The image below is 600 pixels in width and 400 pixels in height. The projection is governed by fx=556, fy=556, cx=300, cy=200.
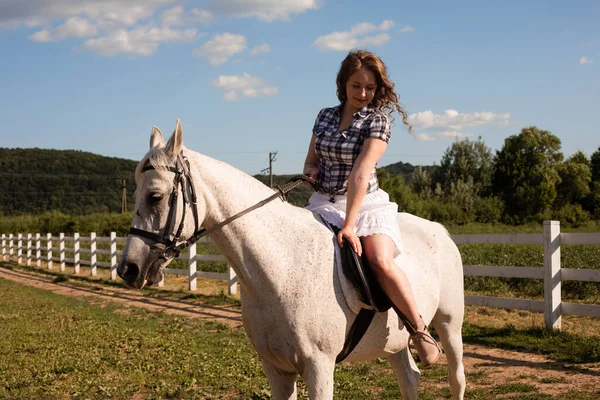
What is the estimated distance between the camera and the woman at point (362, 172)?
299cm

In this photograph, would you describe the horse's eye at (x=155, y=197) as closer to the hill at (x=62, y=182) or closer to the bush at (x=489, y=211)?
the bush at (x=489, y=211)

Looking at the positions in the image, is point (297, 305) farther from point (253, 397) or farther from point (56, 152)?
point (56, 152)

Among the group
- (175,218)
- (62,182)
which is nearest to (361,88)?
(175,218)

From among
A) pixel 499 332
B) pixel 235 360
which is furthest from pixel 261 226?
pixel 499 332

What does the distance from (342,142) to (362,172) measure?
0.28m

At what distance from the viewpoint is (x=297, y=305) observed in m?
2.79

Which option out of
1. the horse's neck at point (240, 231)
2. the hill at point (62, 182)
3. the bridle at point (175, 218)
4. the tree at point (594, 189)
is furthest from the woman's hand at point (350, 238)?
the hill at point (62, 182)

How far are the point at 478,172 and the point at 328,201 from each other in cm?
5282

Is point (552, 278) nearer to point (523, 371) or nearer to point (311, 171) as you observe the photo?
point (523, 371)

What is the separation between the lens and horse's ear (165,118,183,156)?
268cm

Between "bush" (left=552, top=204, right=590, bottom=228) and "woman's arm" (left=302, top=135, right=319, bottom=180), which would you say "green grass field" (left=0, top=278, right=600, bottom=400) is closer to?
"woman's arm" (left=302, top=135, right=319, bottom=180)

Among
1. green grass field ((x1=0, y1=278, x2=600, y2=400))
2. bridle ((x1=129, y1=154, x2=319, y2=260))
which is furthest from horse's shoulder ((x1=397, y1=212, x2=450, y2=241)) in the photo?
green grass field ((x1=0, y1=278, x2=600, y2=400))

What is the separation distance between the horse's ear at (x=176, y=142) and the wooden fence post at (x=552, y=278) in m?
6.84

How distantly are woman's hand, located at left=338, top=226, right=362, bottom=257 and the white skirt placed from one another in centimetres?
11
